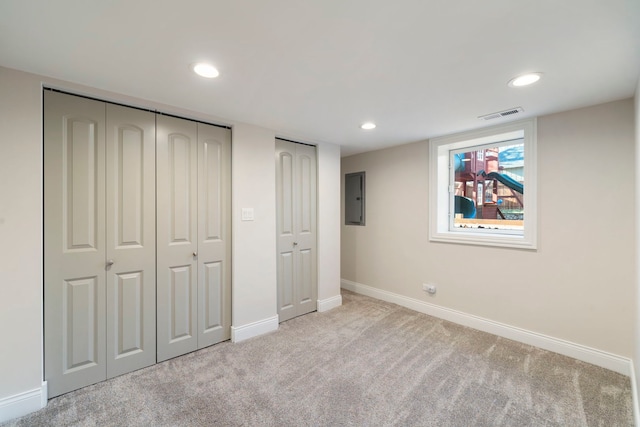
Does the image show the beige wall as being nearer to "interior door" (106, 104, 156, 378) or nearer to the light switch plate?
the light switch plate

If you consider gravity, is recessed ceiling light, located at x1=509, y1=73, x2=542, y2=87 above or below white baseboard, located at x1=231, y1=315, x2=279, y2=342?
above

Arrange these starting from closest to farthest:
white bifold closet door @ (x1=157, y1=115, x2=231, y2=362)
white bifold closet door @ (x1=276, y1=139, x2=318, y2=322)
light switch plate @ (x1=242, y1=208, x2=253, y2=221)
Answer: white bifold closet door @ (x1=157, y1=115, x2=231, y2=362), light switch plate @ (x1=242, y1=208, x2=253, y2=221), white bifold closet door @ (x1=276, y1=139, x2=318, y2=322)

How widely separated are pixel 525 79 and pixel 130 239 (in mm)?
3042

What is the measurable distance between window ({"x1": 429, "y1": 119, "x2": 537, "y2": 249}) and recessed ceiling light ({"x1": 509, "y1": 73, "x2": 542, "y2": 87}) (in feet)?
3.10

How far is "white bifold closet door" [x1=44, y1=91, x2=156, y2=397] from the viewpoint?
6.19 feet

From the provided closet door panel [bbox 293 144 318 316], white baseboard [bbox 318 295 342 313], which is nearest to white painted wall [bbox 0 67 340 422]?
closet door panel [bbox 293 144 318 316]

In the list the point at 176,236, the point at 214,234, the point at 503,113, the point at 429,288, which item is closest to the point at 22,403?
the point at 176,236

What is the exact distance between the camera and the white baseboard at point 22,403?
66.0 inches

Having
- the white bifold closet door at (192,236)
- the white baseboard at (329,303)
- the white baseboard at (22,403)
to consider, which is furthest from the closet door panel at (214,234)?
the white baseboard at (329,303)

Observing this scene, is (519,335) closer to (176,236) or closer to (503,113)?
(503,113)

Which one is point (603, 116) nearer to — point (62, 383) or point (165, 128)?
point (165, 128)

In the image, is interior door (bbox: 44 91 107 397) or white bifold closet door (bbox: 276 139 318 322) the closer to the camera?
interior door (bbox: 44 91 107 397)

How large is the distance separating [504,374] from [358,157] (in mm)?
3115

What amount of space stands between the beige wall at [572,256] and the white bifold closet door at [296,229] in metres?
1.52
